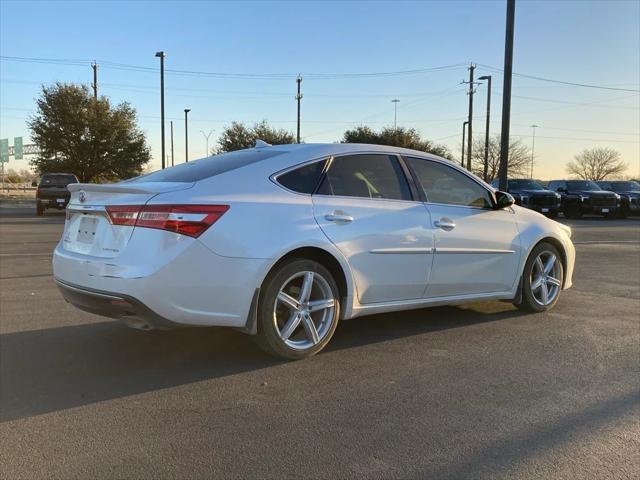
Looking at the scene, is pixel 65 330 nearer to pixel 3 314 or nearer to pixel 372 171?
pixel 3 314

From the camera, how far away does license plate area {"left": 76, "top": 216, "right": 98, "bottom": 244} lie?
3.95m

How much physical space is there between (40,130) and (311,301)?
125 ft

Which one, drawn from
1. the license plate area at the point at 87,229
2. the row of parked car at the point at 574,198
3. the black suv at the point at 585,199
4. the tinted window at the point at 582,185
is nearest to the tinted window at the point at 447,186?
the license plate area at the point at 87,229

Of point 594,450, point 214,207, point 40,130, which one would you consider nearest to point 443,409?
point 594,450

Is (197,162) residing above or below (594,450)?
above

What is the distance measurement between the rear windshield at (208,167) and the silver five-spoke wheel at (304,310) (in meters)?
0.99

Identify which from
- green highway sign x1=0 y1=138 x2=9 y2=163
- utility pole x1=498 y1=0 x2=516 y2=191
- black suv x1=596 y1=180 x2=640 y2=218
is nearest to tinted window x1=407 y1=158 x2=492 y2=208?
utility pole x1=498 y1=0 x2=516 y2=191

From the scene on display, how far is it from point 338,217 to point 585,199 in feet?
75.0

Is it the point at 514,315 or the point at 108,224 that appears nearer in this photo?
the point at 108,224

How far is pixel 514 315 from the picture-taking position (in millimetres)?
5840

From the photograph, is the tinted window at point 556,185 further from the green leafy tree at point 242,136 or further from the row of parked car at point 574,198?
the green leafy tree at point 242,136

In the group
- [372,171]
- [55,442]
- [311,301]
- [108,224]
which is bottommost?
[55,442]

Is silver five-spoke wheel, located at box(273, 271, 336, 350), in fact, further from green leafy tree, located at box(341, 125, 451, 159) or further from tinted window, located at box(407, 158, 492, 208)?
green leafy tree, located at box(341, 125, 451, 159)

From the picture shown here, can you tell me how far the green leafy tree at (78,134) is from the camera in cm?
3675
